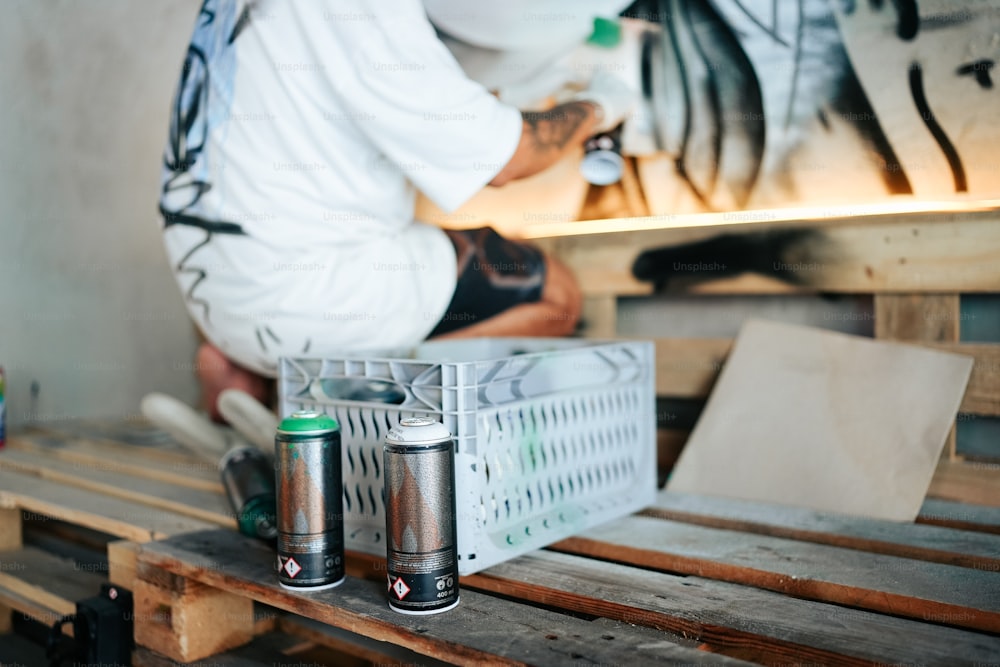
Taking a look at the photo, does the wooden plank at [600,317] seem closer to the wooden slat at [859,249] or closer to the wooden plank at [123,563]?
the wooden slat at [859,249]

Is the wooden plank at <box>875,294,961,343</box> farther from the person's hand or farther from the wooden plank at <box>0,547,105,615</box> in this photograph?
the wooden plank at <box>0,547,105,615</box>

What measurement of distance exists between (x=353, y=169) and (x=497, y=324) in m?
0.56

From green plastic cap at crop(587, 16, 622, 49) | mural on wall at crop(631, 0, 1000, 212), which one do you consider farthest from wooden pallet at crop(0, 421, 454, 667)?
green plastic cap at crop(587, 16, 622, 49)

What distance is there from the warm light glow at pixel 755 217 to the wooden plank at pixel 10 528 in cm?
154

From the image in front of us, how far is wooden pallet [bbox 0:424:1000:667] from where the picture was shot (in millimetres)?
1057

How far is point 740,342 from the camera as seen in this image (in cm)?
202

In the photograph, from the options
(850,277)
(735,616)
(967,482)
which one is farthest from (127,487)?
(967,482)

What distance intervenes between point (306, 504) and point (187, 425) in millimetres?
1090

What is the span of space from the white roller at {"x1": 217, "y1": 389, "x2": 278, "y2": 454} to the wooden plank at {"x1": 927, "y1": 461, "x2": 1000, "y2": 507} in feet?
4.67

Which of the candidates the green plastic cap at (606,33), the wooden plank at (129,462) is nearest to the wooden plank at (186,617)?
the wooden plank at (129,462)

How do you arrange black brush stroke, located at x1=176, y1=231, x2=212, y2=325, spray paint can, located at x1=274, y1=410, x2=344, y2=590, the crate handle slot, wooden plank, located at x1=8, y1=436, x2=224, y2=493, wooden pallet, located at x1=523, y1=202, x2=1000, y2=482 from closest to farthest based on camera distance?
spray paint can, located at x1=274, y1=410, x2=344, y2=590, the crate handle slot, wooden pallet, located at x1=523, y1=202, x2=1000, y2=482, black brush stroke, located at x1=176, y1=231, x2=212, y2=325, wooden plank, located at x1=8, y1=436, x2=224, y2=493

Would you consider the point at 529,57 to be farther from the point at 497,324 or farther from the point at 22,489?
the point at 22,489

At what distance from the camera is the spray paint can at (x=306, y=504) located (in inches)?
50.1

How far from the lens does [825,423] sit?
1.82 metres
